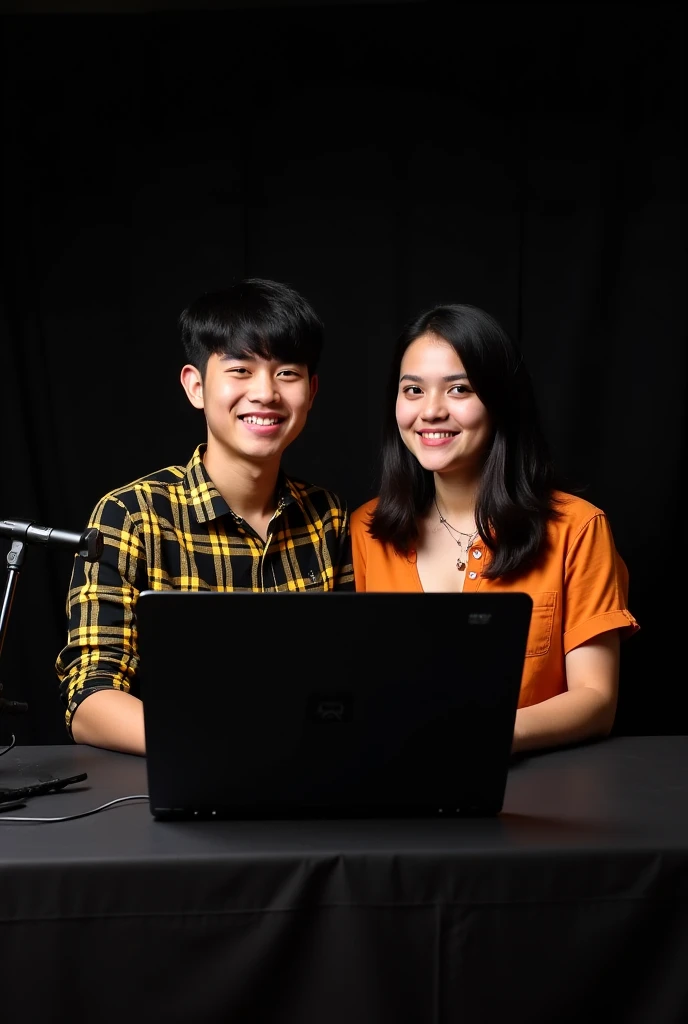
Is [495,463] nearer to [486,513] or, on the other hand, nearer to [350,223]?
[486,513]

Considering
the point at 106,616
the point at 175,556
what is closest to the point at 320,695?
the point at 106,616

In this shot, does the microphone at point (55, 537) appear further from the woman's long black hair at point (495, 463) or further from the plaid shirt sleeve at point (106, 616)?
the woman's long black hair at point (495, 463)

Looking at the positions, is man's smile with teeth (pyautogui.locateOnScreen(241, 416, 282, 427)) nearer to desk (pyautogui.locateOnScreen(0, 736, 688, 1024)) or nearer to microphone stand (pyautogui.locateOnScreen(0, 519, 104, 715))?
microphone stand (pyautogui.locateOnScreen(0, 519, 104, 715))

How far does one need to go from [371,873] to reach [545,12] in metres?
2.44

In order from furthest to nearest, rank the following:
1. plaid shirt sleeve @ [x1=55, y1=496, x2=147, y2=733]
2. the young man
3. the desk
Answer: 1. the young man
2. plaid shirt sleeve @ [x1=55, y1=496, x2=147, y2=733]
3. the desk

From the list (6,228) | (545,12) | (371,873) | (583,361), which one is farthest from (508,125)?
(371,873)

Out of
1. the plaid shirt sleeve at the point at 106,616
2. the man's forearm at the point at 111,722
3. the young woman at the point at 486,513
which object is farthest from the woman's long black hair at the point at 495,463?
the man's forearm at the point at 111,722

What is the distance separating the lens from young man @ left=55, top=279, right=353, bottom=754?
5.95 feet

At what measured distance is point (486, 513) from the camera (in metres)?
1.99

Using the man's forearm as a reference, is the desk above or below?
below

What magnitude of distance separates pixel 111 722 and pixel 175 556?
0.45 metres

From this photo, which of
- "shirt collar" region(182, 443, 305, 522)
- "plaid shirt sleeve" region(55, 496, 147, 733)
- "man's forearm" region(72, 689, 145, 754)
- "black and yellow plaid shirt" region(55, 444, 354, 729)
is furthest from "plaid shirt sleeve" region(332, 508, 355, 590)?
"man's forearm" region(72, 689, 145, 754)

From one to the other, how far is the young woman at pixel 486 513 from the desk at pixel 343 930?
78 centimetres

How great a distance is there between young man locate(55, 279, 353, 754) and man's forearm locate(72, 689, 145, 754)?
6.6 inches
